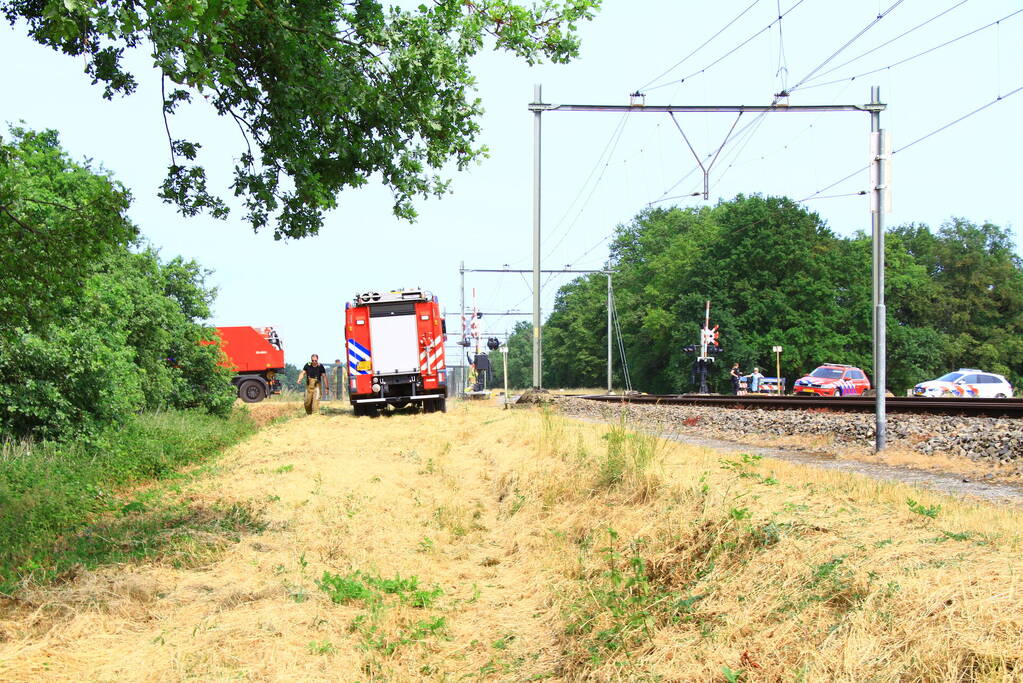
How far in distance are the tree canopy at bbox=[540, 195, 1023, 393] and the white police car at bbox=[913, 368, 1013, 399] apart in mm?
23096

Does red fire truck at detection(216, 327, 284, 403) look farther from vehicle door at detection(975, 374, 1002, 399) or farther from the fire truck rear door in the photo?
vehicle door at detection(975, 374, 1002, 399)

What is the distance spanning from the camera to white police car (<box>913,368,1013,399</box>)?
36938 millimetres

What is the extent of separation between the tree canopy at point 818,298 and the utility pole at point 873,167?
39.2 meters

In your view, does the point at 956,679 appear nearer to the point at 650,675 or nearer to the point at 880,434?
the point at 650,675

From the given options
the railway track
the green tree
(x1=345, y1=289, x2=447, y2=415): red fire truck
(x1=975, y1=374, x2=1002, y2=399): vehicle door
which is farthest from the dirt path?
the green tree

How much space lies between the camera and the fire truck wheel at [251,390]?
1604 inches

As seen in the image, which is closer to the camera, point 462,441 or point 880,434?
point 880,434

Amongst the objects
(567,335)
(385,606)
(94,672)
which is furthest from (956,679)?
(567,335)

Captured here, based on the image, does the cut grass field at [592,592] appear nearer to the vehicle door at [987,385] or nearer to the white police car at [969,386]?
the white police car at [969,386]

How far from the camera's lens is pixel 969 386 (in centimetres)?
3738

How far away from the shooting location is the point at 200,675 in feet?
16.2

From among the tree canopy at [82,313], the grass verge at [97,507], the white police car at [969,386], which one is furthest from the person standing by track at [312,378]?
the white police car at [969,386]

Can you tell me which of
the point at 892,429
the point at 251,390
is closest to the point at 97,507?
the point at 892,429

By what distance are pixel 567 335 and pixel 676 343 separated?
39.2 m
